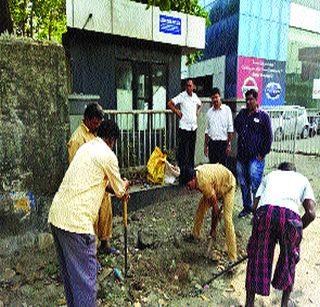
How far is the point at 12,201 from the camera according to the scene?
12.8 feet

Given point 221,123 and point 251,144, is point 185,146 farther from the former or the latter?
point 251,144

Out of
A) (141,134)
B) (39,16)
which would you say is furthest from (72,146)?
(39,16)

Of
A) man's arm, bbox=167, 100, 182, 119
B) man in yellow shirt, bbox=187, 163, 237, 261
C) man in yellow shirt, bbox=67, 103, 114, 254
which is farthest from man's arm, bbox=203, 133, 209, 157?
man in yellow shirt, bbox=67, 103, 114, 254

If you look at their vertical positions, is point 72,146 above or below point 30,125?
below

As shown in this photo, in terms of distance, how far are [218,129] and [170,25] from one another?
3.58 m

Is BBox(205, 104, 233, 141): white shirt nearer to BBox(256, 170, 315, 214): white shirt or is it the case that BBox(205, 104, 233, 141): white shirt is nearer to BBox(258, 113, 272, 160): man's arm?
BBox(258, 113, 272, 160): man's arm

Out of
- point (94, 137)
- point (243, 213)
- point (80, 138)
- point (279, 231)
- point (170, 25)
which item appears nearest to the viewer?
point (279, 231)

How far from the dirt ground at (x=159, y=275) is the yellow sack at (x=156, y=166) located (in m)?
0.98

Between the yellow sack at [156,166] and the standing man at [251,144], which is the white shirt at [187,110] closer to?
the yellow sack at [156,166]

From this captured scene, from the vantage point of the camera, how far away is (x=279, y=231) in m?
2.95

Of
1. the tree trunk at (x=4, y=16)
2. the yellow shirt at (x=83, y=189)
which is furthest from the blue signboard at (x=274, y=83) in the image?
the yellow shirt at (x=83, y=189)

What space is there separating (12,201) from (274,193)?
295 cm

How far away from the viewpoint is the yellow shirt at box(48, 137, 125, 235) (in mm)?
2584

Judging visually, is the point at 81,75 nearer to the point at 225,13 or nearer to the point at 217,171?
the point at 217,171
